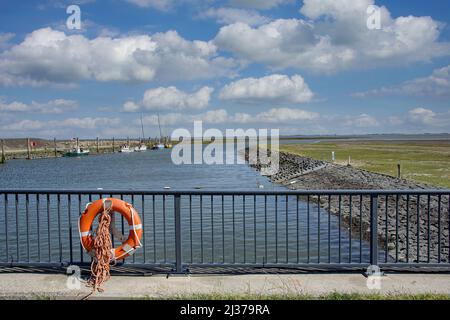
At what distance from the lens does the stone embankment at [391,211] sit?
311 inches

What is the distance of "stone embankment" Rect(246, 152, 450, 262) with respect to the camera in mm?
7890

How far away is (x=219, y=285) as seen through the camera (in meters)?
6.12

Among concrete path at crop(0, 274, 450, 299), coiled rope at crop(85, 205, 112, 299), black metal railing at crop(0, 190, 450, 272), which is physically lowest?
black metal railing at crop(0, 190, 450, 272)

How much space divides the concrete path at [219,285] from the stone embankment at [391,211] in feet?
2.50

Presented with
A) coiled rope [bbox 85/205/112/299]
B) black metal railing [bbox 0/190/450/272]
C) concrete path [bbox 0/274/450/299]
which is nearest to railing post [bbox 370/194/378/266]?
black metal railing [bbox 0/190/450/272]

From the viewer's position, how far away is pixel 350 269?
265 inches

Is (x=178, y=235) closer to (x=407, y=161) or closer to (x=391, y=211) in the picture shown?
(x=391, y=211)

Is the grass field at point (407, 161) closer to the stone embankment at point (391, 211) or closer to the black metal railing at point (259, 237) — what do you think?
the stone embankment at point (391, 211)

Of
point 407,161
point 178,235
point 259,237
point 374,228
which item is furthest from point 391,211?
point 407,161

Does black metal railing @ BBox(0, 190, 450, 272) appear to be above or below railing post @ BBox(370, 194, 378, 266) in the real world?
below

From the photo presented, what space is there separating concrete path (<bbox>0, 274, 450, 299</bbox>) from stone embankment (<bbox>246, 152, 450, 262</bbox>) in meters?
0.76

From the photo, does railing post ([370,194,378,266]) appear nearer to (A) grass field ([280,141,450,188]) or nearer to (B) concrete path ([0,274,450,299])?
(B) concrete path ([0,274,450,299])
